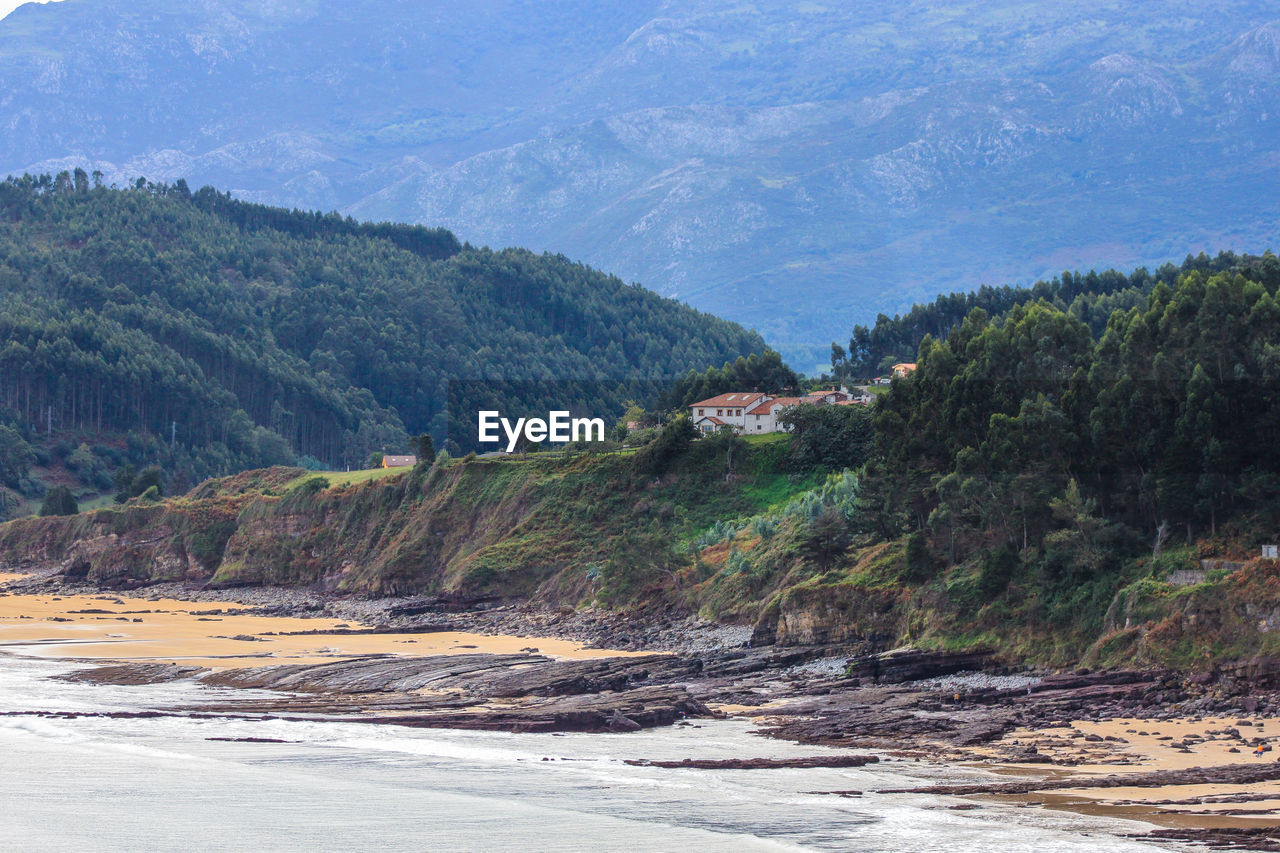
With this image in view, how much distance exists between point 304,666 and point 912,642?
24.1 metres

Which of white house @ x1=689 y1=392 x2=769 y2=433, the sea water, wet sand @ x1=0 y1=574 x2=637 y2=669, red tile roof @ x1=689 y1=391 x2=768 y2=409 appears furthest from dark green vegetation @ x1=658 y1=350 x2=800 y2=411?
the sea water

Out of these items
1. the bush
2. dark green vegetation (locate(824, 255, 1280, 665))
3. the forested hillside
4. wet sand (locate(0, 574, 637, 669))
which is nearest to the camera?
dark green vegetation (locate(824, 255, 1280, 665))

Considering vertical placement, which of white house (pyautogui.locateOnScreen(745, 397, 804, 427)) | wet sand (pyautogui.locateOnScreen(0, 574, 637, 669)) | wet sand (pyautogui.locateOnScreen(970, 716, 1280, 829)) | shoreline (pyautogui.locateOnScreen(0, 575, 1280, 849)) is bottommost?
wet sand (pyautogui.locateOnScreen(970, 716, 1280, 829))

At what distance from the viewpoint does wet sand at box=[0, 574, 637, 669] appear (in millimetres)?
69500

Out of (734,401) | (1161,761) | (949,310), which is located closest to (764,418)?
(734,401)

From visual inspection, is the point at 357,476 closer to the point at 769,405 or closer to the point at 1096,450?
the point at 769,405

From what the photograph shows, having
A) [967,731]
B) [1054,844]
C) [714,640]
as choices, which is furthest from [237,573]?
[1054,844]

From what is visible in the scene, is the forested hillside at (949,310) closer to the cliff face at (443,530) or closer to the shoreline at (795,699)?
the cliff face at (443,530)

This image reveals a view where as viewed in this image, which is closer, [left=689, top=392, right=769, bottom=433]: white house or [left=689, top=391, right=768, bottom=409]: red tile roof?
[left=689, top=392, right=769, bottom=433]: white house

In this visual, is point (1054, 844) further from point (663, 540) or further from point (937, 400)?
point (663, 540)

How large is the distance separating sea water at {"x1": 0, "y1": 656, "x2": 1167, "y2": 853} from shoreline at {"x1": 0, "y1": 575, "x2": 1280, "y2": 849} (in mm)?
1649

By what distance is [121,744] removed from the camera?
4506 centimetres

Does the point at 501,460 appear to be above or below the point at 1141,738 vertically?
above

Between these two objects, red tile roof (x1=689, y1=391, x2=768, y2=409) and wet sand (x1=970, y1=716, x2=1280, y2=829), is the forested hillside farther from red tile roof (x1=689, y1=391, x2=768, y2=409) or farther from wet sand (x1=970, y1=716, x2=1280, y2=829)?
wet sand (x1=970, y1=716, x2=1280, y2=829)
